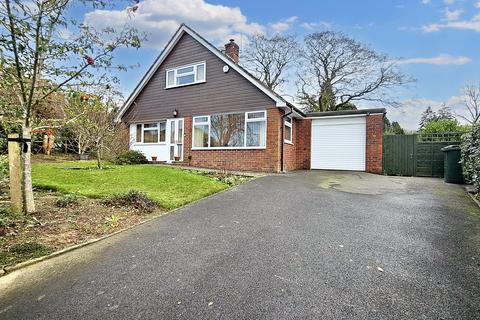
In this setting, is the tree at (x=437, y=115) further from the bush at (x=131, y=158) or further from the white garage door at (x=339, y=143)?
the bush at (x=131, y=158)

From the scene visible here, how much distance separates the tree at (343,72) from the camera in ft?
76.4

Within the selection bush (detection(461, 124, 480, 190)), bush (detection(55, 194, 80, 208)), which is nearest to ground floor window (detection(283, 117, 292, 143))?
bush (detection(461, 124, 480, 190))

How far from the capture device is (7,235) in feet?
12.4

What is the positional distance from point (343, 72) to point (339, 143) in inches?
533

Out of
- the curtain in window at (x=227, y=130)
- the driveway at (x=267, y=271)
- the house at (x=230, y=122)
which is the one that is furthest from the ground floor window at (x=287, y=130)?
the driveway at (x=267, y=271)

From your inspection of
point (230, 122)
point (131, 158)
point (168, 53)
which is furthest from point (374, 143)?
point (131, 158)

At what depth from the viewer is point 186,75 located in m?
14.4

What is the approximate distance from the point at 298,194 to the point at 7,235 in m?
5.64

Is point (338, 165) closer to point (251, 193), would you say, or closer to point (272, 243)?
point (251, 193)

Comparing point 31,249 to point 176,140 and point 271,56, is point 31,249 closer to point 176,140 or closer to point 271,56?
point 176,140

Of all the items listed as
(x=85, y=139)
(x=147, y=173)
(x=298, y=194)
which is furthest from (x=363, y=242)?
(x=85, y=139)

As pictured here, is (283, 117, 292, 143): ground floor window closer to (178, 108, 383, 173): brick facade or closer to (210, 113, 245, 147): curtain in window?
(178, 108, 383, 173): brick facade

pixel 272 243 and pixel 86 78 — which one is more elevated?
pixel 86 78

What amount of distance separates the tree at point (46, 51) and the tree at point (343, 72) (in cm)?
2284
